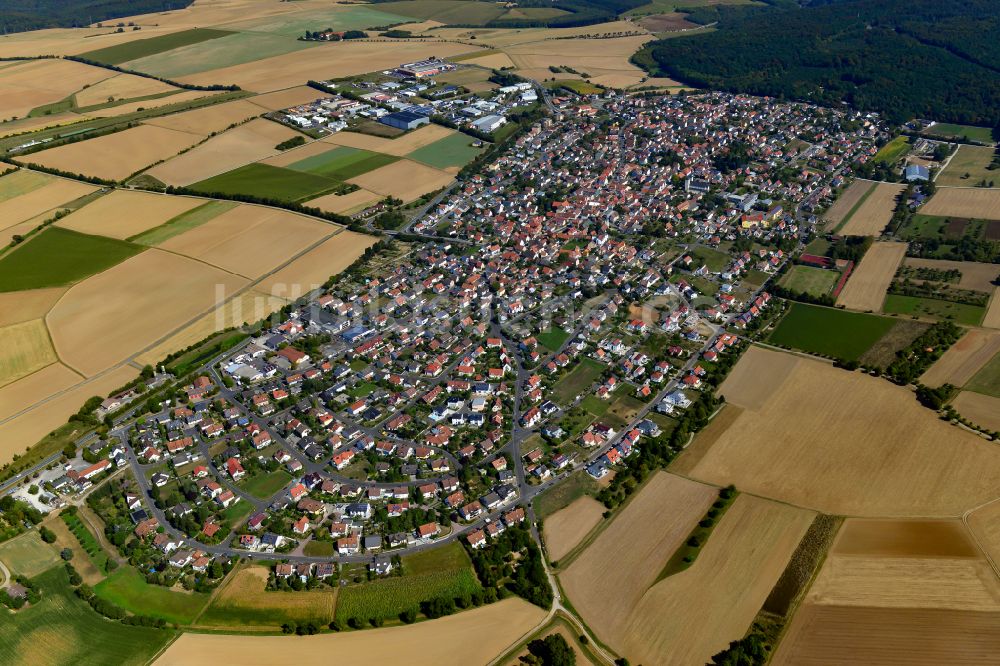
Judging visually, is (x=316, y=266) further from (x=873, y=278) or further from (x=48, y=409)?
(x=873, y=278)

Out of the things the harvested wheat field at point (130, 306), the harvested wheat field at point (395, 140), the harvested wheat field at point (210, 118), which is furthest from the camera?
the harvested wheat field at point (210, 118)

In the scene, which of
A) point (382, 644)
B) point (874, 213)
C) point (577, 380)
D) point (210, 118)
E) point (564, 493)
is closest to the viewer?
point (382, 644)

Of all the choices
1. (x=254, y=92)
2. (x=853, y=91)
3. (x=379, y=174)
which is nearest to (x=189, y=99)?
(x=254, y=92)

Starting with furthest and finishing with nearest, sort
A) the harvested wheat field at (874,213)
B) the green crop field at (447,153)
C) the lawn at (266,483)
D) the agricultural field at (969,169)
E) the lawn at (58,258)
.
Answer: the green crop field at (447,153)
the agricultural field at (969,169)
the harvested wheat field at (874,213)
the lawn at (58,258)
the lawn at (266,483)

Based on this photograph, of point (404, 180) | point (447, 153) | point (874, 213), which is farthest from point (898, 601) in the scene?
point (447, 153)

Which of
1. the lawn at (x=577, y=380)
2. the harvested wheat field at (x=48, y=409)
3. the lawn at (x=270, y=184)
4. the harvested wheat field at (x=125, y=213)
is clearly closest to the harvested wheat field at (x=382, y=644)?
the lawn at (x=577, y=380)

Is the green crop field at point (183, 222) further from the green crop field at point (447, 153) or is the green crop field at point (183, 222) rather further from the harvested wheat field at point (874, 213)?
the harvested wheat field at point (874, 213)
